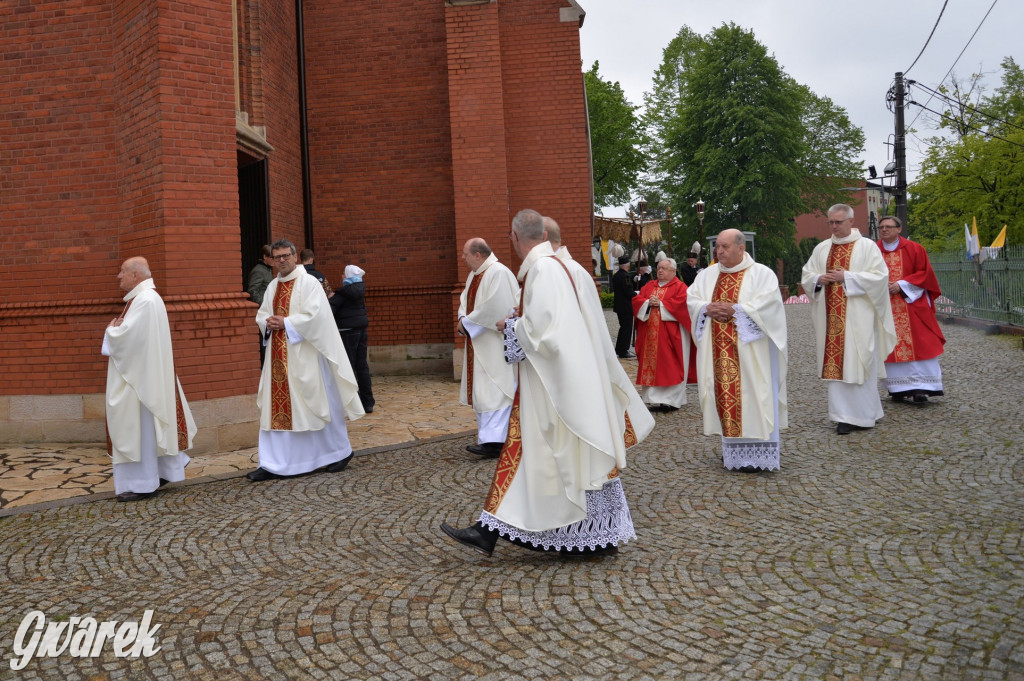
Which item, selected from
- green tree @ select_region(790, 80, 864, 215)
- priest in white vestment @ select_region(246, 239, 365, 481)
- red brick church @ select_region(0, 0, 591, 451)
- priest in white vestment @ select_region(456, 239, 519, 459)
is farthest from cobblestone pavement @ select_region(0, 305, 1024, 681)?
green tree @ select_region(790, 80, 864, 215)

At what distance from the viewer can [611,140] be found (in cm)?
3528

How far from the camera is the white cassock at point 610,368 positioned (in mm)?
4566

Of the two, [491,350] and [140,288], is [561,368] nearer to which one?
[491,350]

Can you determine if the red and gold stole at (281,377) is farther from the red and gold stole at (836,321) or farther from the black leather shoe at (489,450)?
the red and gold stole at (836,321)

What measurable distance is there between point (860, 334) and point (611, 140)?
28845 millimetres

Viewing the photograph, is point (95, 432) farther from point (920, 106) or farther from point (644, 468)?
point (920, 106)

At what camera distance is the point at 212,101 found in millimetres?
7879

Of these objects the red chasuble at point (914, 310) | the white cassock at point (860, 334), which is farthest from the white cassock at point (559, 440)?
the red chasuble at point (914, 310)

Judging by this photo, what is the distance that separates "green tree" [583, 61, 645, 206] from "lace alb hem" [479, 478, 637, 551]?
1230 inches

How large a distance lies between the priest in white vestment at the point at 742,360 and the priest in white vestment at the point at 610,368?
1840 mm

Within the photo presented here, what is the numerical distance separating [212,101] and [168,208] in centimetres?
115

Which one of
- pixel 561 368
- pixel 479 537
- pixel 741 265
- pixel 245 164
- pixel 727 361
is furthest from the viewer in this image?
pixel 245 164

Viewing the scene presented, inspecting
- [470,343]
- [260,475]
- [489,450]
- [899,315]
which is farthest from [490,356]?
[899,315]

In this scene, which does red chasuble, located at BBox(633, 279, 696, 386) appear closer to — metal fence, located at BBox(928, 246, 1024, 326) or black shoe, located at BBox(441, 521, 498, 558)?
black shoe, located at BBox(441, 521, 498, 558)
